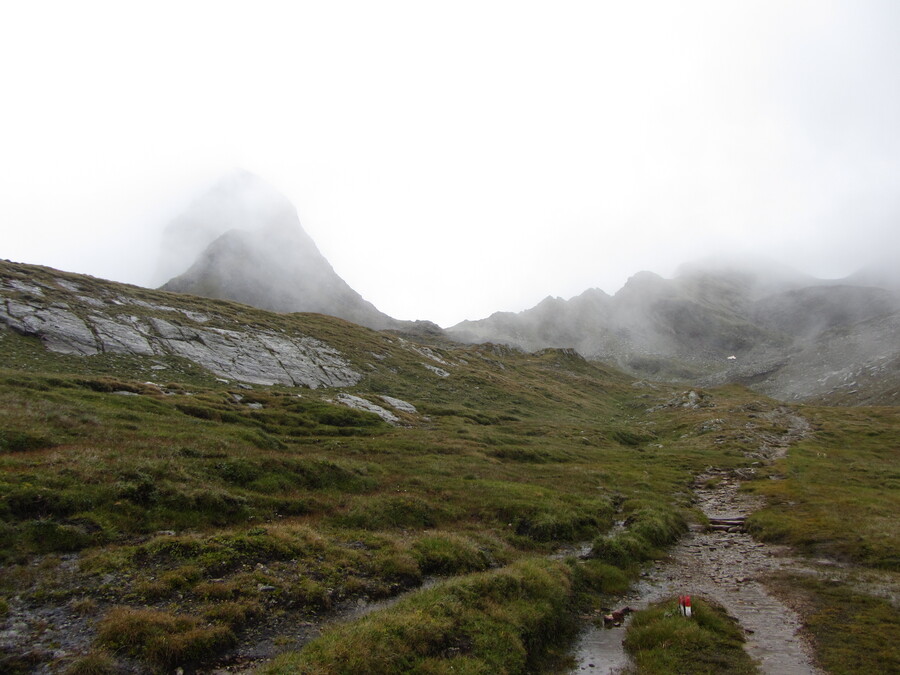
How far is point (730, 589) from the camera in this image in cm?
2178

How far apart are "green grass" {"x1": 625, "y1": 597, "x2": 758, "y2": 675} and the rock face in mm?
60383

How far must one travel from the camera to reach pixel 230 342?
7494cm

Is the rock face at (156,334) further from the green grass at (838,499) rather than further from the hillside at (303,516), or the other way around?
the green grass at (838,499)

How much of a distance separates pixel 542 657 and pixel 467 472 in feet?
75.3

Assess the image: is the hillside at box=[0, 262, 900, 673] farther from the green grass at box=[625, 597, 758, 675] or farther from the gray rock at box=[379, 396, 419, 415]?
the green grass at box=[625, 597, 758, 675]

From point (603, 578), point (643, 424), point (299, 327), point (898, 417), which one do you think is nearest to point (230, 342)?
point (299, 327)

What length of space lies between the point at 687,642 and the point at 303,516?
18711 mm

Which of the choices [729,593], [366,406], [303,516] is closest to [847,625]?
[729,593]

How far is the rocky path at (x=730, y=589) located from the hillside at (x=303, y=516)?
4.04 ft

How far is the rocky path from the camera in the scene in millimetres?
15617

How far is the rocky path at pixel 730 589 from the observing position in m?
15.6

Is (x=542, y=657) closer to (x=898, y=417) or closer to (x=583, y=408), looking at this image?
(x=583, y=408)

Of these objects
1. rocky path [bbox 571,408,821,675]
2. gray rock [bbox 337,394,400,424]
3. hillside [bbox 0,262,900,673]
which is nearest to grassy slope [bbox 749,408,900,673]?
hillside [bbox 0,262,900,673]

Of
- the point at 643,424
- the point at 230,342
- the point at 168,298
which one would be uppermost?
the point at 168,298
